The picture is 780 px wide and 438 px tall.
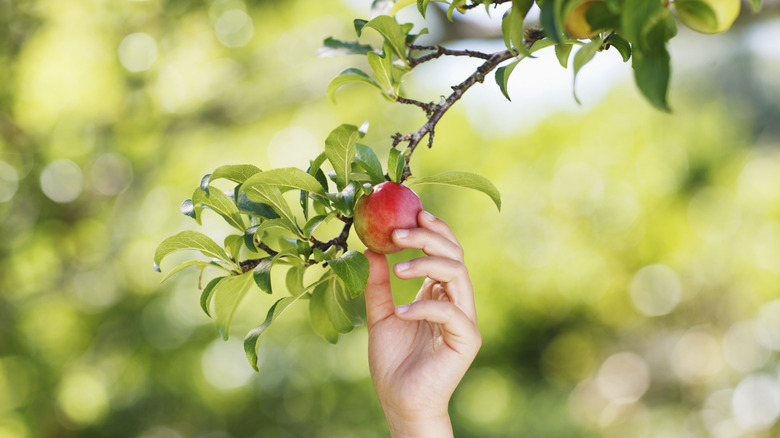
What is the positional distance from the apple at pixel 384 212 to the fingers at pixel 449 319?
9cm

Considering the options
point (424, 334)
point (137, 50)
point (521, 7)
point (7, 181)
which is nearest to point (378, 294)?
point (424, 334)

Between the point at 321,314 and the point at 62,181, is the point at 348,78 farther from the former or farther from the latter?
the point at 62,181

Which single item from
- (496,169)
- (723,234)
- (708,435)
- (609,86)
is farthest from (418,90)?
(708,435)

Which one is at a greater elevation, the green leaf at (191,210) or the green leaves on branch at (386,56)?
the green leaves on branch at (386,56)

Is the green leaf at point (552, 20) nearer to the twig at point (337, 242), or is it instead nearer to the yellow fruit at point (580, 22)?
the yellow fruit at point (580, 22)

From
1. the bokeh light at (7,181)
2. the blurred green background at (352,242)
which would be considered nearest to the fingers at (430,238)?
the blurred green background at (352,242)

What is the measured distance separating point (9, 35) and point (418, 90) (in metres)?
2.58

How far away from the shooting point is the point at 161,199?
3705 mm

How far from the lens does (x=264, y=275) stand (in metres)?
0.65

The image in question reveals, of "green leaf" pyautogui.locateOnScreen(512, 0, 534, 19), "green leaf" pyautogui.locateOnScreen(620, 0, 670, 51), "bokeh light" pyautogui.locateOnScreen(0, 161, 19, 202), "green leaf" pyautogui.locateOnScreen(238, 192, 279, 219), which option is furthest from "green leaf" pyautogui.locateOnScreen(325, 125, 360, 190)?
"bokeh light" pyautogui.locateOnScreen(0, 161, 19, 202)

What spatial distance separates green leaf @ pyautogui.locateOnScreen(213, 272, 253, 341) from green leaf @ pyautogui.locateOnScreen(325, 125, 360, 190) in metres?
0.19

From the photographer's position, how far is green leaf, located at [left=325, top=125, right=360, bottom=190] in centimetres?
63

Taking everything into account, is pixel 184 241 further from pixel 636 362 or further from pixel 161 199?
pixel 636 362

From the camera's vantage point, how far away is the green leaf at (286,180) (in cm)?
60
